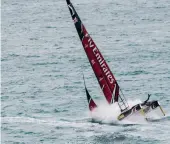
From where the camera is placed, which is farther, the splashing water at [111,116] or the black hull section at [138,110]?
the splashing water at [111,116]

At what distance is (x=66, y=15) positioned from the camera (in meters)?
187

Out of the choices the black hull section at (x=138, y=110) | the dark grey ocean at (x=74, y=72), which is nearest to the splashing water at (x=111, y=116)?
the dark grey ocean at (x=74, y=72)

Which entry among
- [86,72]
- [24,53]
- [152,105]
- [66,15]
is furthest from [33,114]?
[66,15]

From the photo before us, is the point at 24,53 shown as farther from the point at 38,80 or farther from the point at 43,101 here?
the point at 43,101

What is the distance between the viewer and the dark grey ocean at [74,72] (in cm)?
7525

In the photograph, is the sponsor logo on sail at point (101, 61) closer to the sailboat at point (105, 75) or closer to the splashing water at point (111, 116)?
the sailboat at point (105, 75)

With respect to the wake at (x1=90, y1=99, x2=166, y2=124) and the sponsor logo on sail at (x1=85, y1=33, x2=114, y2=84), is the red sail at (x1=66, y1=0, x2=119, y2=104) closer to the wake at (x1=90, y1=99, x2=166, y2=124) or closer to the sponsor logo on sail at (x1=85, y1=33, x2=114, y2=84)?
the sponsor logo on sail at (x1=85, y1=33, x2=114, y2=84)

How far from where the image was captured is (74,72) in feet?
368

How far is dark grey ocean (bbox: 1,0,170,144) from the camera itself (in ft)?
247

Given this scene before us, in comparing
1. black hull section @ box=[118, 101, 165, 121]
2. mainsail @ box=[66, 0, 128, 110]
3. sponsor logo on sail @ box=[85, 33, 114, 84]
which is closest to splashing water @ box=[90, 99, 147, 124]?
black hull section @ box=[118, 101, 165, 121]

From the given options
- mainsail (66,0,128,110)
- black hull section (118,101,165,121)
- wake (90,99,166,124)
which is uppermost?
mainsail (66,0,128,110)

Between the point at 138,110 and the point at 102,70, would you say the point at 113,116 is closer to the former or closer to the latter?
the point at 138,110

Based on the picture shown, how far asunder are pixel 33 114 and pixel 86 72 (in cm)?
2849

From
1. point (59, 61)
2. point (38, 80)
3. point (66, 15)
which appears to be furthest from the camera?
point (66, 15)
